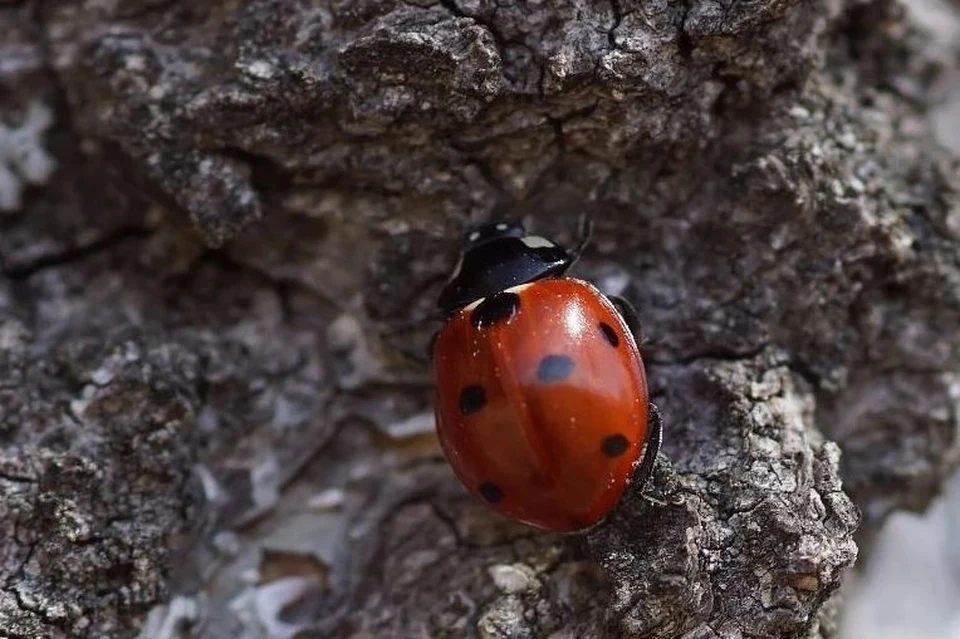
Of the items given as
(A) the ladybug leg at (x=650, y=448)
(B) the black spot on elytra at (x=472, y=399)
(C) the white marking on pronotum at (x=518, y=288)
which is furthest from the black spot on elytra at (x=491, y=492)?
(C) the white marking on pronotum at (x=518, y=288)

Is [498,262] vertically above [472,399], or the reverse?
[498,262]

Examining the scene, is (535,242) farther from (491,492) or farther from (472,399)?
(491,492)

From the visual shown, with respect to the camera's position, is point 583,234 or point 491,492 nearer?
point 491,492

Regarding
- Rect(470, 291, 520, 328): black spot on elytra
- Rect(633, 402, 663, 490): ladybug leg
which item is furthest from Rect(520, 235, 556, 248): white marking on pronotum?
Rect(633, 402, 663, 490): ladybug leg

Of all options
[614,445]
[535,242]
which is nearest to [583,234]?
[535,242]

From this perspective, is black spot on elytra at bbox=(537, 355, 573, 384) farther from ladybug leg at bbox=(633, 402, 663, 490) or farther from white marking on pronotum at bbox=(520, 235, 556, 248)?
white marking on pronotum at bbox=(520, 235, 556, 248)

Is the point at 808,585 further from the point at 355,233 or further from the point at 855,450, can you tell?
the point at 355,233
